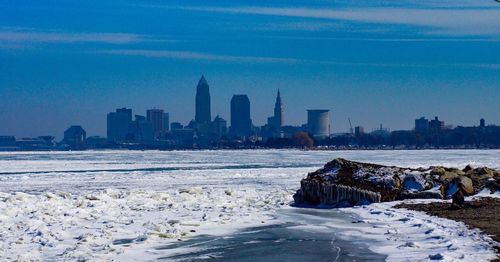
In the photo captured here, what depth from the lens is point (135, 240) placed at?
48.9 feet

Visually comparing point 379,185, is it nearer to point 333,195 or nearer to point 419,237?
point 333,195

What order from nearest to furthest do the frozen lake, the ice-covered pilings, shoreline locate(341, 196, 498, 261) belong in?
shoreline locate(341, 196, 498, 261) < the frozen lake < the ice-covered pilings

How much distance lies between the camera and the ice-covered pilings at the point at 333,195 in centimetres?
2262

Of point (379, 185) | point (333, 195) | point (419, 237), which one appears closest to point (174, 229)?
point (419, 237)

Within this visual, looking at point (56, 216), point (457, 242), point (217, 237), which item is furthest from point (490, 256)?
→ point (56, 216)

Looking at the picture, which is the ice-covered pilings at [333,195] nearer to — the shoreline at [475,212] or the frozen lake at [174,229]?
the frozen lake at [174,229]

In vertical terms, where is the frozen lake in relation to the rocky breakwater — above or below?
below

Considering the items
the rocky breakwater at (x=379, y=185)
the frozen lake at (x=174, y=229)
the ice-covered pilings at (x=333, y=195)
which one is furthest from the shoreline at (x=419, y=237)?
the rocky breakwater at (x=379, y=185)

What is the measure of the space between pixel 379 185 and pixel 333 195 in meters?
1.51

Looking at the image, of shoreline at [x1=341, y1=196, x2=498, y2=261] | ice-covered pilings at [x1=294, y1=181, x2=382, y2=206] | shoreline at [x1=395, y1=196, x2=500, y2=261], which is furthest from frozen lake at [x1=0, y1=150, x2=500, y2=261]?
shoreline at [x1=395, y1=196, x2=500, y2=261]

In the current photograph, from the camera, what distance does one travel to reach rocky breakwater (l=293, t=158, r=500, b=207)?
22.7 meters

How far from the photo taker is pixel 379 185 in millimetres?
23109

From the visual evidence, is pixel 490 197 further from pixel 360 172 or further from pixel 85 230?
pixel 85 230

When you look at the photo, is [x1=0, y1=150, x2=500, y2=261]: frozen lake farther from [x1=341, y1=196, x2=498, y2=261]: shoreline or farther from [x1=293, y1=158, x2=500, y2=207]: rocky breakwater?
[x1=293, y1=158, x2=500, y2=207]: rocky breakwater
